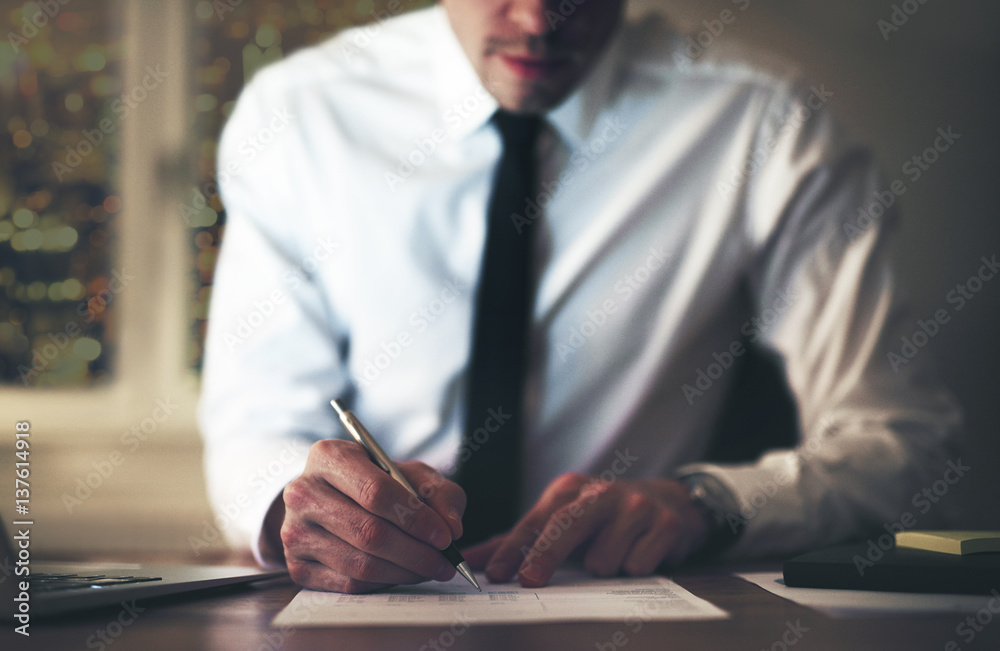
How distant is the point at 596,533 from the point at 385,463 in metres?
0.23

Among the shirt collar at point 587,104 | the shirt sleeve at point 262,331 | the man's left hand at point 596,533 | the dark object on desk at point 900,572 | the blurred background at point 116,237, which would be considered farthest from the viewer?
the blurred background at point 116,237

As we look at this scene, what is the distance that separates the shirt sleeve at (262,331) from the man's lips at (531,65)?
1.33ft

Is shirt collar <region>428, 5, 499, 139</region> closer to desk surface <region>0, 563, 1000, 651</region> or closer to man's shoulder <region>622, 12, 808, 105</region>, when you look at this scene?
man's shoulder <region>622, 12, 808, 105</region>

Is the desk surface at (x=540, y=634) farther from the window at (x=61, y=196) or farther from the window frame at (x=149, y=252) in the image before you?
the window at (x=61, y=196)

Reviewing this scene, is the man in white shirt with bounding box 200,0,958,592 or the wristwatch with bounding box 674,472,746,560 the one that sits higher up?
the man in white shirt with bounding box 200,0,958,592

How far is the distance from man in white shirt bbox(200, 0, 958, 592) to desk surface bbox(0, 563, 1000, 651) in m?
0.48

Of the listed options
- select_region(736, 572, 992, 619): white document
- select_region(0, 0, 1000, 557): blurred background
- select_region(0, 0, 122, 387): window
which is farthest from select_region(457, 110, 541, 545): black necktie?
select_region(0, 0, 122, 387): window

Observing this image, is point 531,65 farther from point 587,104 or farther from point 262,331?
point 262,331

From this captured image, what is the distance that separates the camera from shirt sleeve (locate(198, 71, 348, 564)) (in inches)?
36.2

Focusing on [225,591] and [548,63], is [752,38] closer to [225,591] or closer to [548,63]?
[548,63]

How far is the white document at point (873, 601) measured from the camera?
51cm

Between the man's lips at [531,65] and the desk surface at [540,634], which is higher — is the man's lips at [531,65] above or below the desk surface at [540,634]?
above

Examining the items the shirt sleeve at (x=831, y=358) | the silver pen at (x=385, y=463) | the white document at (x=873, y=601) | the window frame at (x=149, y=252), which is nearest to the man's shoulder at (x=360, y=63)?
the shirt sleeve at (x=831, y=358)

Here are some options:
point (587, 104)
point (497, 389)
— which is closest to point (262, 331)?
point (497, 389)
